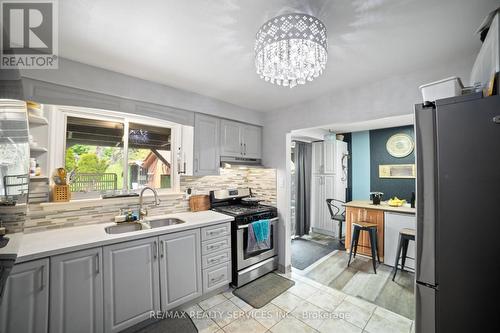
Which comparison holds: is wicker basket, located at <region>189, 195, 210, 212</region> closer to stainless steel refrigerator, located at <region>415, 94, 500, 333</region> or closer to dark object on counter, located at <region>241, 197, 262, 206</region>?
dark object on counter, located at <region>241, 197, 262, 206</region>

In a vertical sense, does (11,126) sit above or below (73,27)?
below

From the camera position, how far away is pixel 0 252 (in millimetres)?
1062

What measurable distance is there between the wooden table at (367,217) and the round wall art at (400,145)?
1324 millimetres

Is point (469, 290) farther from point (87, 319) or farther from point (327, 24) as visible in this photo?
point (87, 319)

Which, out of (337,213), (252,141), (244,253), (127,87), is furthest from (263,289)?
(127,87)

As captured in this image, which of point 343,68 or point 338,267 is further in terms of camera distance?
point 338,267

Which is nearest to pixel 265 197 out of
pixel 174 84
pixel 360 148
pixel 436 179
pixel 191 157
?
pixel 191 157

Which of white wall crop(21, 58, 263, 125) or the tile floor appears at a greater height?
white wall crop(21, 58, 263, 125)

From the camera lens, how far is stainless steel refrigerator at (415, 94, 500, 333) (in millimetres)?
1014

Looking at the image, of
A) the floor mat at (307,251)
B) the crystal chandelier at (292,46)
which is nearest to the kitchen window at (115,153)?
the crystal chandelier at (292,46)

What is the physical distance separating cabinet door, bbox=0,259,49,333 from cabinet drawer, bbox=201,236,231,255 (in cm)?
127

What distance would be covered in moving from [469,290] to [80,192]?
3.19 m

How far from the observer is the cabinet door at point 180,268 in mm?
2018

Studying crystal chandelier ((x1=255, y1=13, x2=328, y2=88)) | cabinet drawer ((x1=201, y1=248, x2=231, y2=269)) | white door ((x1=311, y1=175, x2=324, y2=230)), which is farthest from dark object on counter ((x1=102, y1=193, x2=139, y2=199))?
white door ((x1=311, y1=175, x2=324, y2=230))
